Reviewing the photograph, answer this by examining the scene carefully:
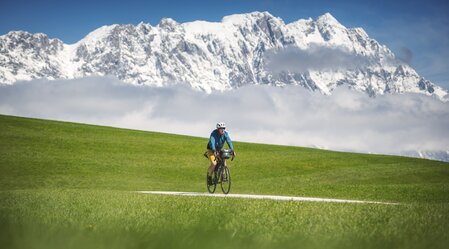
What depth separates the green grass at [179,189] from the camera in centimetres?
341

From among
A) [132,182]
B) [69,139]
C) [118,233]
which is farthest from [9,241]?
[69,139]

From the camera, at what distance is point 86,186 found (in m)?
30.4

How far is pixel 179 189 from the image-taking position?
31.3m

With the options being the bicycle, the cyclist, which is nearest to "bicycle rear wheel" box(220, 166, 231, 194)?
the bicycle

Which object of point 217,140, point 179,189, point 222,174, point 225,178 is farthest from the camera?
point 179,189

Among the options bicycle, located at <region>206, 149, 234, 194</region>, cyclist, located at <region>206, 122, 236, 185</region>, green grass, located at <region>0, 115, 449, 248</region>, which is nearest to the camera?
green grass, located at <region>0, 115, 449, 248</region>

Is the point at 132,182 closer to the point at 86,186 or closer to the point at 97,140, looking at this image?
the point at 86,186

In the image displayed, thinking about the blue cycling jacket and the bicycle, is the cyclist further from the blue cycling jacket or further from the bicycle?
the bicycle

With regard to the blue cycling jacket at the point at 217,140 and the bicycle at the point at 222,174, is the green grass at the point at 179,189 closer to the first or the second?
the blue cycling jacket at the point at 217,140

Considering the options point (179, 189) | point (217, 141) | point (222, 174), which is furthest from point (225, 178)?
point (179, 189)

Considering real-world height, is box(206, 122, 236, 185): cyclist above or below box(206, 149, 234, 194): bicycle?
above

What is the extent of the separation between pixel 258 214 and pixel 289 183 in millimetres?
26449

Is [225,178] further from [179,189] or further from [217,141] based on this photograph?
[179,189]

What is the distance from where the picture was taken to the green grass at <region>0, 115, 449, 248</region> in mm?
3414
